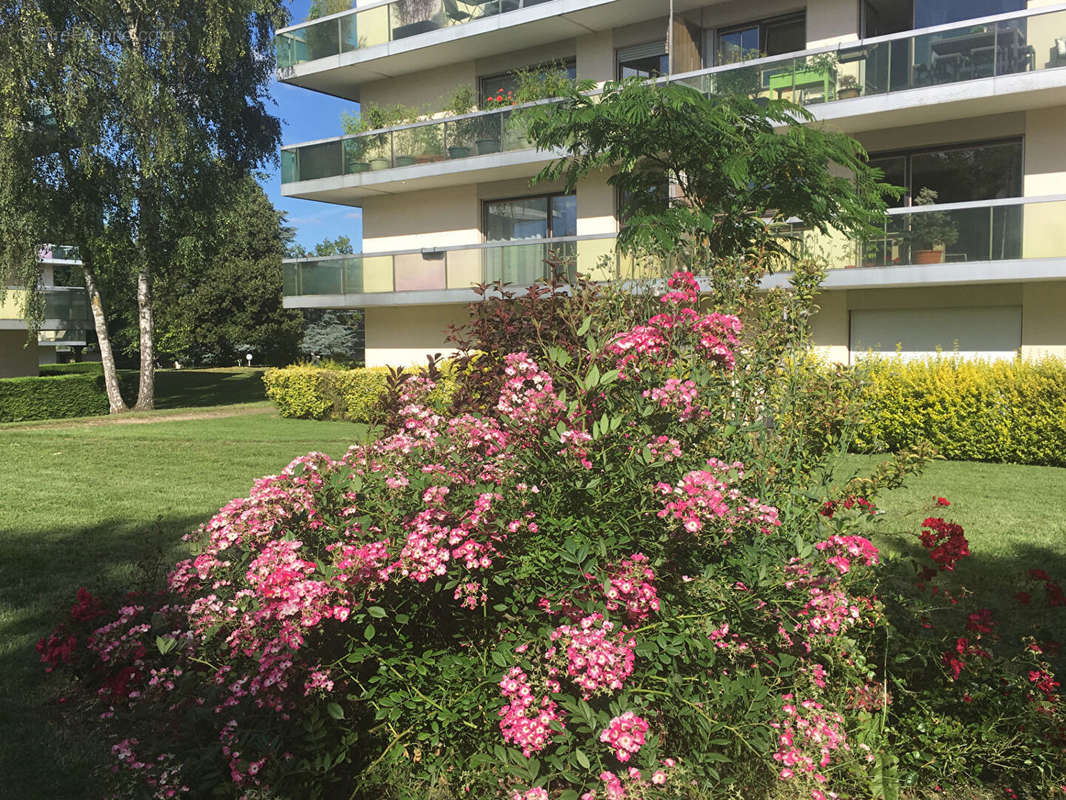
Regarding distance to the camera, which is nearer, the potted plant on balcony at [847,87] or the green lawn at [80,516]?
the green lawn at [80,516]

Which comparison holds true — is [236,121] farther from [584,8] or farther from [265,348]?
[265,348]

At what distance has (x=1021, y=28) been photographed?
1324 centimetres

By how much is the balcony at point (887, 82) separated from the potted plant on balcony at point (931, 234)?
6.31 ft

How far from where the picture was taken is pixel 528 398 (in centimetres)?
363

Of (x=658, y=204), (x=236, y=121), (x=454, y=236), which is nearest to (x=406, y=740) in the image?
(x=658, y=204)

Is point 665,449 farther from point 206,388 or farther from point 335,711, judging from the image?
point 206,388

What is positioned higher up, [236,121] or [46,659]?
[236,121]

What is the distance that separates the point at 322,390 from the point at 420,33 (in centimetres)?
886

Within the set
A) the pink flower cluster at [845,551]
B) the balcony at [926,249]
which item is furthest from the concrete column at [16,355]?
the pink flower cluster at [845,551]

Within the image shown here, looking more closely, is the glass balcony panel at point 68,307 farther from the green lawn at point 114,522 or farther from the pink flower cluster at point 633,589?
the pink flower cluster at point 633,589

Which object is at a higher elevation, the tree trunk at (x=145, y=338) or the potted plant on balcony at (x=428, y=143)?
the potted plant on balcony at (x=428, y=143)

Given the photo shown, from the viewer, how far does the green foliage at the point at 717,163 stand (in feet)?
26.7

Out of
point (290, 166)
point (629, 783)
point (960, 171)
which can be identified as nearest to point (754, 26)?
point (960, 171)

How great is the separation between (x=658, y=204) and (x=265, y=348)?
39862 mm
